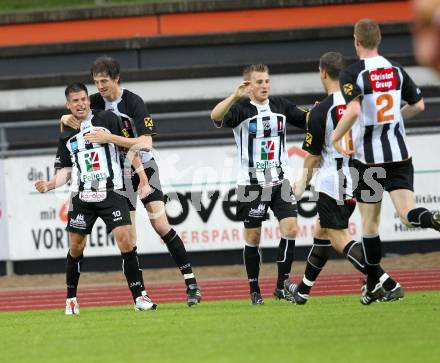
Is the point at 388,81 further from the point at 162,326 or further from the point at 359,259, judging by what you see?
the point at 162,326

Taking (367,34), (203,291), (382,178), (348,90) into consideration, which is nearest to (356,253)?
(382,178)

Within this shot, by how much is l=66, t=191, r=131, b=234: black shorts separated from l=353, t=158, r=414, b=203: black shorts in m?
2.19

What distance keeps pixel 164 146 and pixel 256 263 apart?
18.6 ft

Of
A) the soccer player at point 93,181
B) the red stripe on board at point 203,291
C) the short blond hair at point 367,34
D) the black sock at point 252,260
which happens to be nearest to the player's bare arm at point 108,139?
the soccer player at point 93,181

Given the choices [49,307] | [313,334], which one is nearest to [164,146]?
[49,307]

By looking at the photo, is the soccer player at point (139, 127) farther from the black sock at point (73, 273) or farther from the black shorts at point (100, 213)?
the black sock at point (73, 273)

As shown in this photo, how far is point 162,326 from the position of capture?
8.58 meters

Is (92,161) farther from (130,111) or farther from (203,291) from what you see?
(203,291)

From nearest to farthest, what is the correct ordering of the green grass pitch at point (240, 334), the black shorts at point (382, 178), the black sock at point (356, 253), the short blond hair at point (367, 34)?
1. the green grass pitch at point (240, 334)
2. the short blond hair at point (367, 34)
3. the black shorts at point (382, 178)
4. the black sock at point (356, 253)

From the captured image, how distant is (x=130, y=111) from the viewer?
10625 mm

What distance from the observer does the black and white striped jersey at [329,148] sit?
9.48m

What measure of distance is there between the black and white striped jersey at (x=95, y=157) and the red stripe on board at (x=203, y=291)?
2425 millimetres

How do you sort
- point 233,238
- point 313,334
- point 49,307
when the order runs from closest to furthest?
point 313,334, point 49,307, point 233,238

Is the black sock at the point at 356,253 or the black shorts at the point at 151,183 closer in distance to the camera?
the black sock at the point at 356,253
